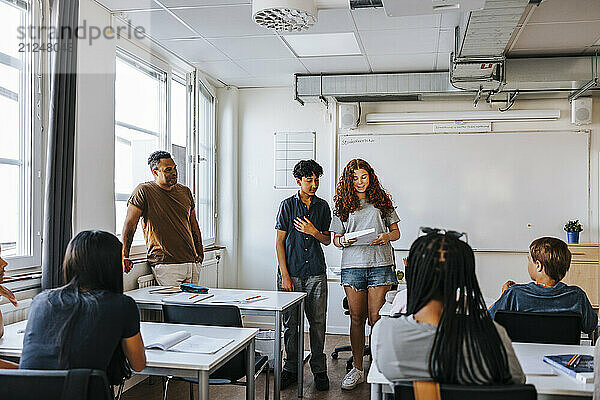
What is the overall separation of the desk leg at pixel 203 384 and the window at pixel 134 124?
2457 millimetres

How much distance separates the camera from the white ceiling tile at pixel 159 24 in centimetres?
439

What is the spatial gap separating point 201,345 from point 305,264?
1.89m

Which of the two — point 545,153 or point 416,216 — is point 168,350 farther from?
point 545,153

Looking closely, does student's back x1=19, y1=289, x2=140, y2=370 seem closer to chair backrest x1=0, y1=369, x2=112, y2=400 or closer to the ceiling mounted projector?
chair backrest x1=0, y1=369, x2=112, y2=400

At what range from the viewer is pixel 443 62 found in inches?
226

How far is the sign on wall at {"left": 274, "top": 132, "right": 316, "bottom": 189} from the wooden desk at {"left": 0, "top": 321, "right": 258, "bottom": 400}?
3738 millimetres

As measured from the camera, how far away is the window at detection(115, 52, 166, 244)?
185 inches

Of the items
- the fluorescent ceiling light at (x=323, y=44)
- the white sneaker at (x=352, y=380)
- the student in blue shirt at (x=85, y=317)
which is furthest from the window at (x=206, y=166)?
the student in blue shirt at (x=85, y=317)

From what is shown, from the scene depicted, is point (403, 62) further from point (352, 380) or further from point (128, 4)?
point (352, 380)

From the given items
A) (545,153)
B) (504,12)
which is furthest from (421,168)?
(504,12)

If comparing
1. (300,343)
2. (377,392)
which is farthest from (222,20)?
(377,392)

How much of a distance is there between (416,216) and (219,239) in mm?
2148

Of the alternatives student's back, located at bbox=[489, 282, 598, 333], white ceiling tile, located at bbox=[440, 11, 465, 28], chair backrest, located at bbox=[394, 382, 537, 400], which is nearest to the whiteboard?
white ceiling tile, located at bbox=[440, 11, 465, 28]

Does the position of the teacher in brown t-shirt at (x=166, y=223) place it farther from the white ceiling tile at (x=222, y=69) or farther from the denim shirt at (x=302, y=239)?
the white ceiling tile at (x=222, y=69)
